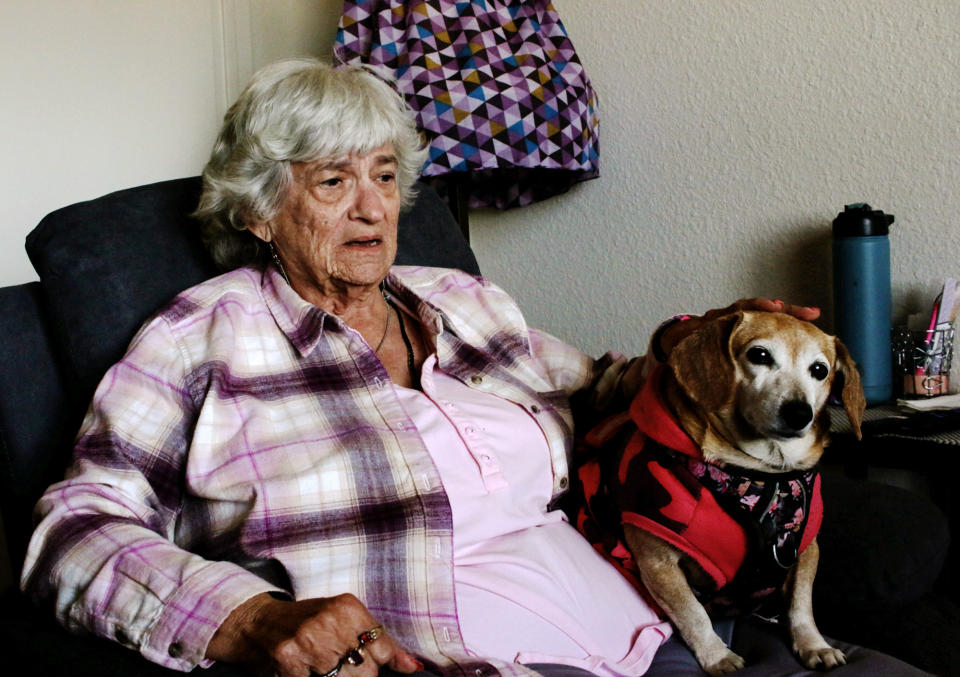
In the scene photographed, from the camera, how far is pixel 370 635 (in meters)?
1.01

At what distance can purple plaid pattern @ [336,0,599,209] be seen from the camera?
214cm

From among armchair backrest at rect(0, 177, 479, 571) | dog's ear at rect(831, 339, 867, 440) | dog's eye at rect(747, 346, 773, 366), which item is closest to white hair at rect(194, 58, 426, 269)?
armchair backrest at rect(0, 177, 479, 571)

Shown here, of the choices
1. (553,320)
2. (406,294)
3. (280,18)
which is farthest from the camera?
(280,18)

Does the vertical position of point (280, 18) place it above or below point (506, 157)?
above

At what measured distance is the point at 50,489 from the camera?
3.91 feet

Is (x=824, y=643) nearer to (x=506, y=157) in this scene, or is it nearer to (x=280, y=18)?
(x=506, y=157)

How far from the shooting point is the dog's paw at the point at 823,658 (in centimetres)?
124

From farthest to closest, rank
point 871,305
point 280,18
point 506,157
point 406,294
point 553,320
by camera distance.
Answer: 1. point 280,18
2. point 553,320
3. point 506,157
4. point 871,305
5. point 406,294

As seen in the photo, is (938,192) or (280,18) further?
(280,18)

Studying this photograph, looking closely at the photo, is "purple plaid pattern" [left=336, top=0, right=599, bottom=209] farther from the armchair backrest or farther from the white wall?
the armchair backrest

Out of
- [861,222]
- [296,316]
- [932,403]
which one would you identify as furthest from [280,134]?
[932,403]

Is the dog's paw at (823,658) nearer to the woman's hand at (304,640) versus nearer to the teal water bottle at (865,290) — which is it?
the woman's hand at (304,640)

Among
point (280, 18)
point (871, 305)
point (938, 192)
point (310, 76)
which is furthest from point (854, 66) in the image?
point (280, 18)

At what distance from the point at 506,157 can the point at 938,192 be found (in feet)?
3.20
